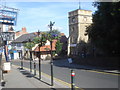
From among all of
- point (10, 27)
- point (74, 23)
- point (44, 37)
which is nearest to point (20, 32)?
point (74, 23)

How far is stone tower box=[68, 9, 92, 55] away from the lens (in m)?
48.2

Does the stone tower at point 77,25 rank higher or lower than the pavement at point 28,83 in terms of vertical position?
higher

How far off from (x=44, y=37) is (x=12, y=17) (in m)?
9.79

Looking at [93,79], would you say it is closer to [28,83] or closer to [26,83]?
[28,83]

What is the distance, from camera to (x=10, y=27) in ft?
77.0

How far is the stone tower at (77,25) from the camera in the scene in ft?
158

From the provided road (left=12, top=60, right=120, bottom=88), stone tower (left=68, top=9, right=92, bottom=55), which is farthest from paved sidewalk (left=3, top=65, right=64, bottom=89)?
stone tower (left=68, top=9, right=92, bottom=55)

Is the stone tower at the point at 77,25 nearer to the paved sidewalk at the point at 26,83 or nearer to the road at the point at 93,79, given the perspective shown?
Answer: the road at the point at 93,79

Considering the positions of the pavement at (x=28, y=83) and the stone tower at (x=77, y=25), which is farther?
the stone tower at (x=77, y=25)

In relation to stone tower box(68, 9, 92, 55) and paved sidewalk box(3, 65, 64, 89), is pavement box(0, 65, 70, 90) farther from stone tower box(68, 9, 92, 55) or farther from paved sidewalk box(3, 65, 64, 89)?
stone tower box(68, 9, 92, 55)

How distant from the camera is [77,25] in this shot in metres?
48.4

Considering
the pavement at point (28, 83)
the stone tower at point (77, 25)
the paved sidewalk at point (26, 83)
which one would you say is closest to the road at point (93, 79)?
the pavement at point (28, 83)

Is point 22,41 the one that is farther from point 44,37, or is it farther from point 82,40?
point 44,37

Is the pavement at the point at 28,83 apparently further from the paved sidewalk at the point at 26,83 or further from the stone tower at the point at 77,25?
the stone tower at the point at 77,25
